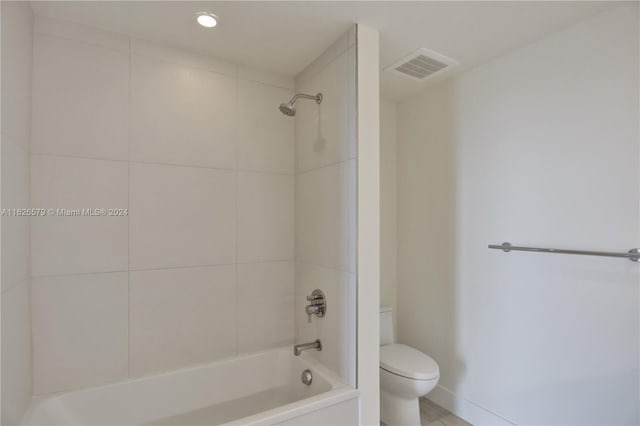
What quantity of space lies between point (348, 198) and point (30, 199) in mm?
1451

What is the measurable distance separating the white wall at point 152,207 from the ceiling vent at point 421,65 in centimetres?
72

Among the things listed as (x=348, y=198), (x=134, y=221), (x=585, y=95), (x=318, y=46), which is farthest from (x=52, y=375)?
(x=585, y=95)

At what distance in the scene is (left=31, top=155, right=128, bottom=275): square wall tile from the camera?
1.51m

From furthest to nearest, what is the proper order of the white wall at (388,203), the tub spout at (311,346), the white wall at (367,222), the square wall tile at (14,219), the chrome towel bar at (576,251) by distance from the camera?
1. the white wall at (388,203)
2. the tub spout at (311,346)
3. the white wall at (367,222)
4. the chrome towel bar at (576,251)
5. the square wall tile at (14,219)

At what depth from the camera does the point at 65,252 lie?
156 centimetres

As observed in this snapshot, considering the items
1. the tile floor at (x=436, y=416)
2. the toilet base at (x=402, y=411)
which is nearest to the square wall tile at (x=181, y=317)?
the toilet base at (x=402, y=411)

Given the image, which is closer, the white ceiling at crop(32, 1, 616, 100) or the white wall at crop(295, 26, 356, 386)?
the white ceiling at crop(32, 1, 616, 100)

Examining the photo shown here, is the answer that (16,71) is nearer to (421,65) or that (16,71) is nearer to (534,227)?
(421,65)

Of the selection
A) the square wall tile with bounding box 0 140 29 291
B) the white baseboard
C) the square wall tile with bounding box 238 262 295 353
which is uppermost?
the square wall tile with bounding box 0 140 29 291

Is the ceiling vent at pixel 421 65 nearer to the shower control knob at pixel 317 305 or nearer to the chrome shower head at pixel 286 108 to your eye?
the chrome shower head at pixel 286 108

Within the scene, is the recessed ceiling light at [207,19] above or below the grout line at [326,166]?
above

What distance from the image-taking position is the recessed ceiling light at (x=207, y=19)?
1.51 metres

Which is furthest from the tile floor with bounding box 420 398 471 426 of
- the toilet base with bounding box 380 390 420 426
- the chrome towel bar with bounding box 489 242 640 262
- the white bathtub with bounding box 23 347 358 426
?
Answer: the chrome towel bar with bounding box 489 242 640 262

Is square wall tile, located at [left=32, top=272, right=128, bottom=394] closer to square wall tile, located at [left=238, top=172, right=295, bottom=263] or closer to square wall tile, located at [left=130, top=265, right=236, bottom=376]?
square wall tile, located at [left=130, top=265, right=236, bottom=376]
